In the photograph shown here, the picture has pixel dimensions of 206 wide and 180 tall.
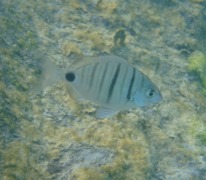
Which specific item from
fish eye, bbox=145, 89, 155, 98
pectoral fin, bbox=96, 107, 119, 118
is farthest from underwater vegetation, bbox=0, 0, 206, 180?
fish eye, bbox=145, 89, 155, 98

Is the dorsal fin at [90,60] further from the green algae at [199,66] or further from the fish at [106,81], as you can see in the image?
the green algae at [199,66]

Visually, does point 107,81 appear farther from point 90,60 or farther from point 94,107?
point 94,107

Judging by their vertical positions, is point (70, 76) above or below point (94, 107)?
above

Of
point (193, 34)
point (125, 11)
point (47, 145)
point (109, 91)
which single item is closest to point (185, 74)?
point (193, 34)

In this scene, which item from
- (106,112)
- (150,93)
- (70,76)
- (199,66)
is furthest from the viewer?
(199,66)

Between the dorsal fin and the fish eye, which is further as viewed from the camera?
the fish eye

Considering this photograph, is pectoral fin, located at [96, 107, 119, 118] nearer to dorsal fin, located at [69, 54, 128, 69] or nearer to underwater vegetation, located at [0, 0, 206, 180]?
dorsal fin, located at [69, 54, 128, 69]

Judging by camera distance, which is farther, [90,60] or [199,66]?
[199,66]

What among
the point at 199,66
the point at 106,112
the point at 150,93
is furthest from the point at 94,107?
the point at 199,66
